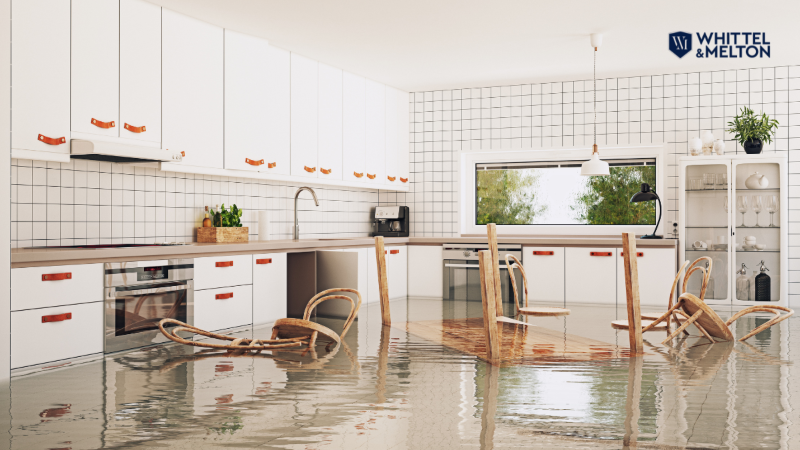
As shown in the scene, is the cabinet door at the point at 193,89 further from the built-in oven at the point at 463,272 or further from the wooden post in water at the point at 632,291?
the wooden post in water at the point at 632,291

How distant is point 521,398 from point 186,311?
2411 mm

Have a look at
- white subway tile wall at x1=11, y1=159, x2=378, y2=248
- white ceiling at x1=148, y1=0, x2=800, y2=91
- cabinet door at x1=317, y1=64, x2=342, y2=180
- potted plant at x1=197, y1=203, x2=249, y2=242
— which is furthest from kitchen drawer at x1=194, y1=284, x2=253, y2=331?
white ceiling at x1=148, y1=0, x2=800, y2=91

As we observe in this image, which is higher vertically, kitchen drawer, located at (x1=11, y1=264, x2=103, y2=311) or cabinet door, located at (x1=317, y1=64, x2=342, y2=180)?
cabinet door, located at (x1=317, y1=64, x2=342, y2=180)

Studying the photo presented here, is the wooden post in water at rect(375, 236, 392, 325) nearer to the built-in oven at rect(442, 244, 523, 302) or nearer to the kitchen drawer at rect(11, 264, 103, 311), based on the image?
the kitchen drawer at rect(11, 264, 103, 311)

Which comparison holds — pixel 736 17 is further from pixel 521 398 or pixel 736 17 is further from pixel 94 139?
pixel 94 139

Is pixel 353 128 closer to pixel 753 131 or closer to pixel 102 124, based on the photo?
pixel 102 124

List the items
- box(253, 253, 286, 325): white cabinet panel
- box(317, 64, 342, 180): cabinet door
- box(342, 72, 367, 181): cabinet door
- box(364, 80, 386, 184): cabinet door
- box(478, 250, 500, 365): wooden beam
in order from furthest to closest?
1. box(364, 80, 386, 184): cabinet door
2. box(342, 72, 367, 181): cabinet door
3. box(317, 64, 342, 180): cabinet door
4. box(253, 253, 286, 325): white cabinet panel
5. box(478, 250, 500, 365): wooden beam

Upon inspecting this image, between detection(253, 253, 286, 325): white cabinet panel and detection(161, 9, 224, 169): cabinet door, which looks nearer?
detection(161, 9, 224, 169): cabinet door

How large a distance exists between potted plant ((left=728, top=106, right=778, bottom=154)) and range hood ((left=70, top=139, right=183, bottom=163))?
471 centimetres

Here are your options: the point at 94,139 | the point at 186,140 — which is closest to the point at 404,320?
the point at 186,140

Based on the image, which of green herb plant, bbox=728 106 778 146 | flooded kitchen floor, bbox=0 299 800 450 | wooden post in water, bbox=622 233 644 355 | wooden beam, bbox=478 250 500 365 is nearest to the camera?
flooded kitchen floor, bbox=0 299 800 450

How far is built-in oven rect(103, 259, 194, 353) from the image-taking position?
389 centimetres

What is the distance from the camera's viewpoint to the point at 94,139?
4.06 meters

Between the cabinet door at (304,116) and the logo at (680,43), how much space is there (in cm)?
295
